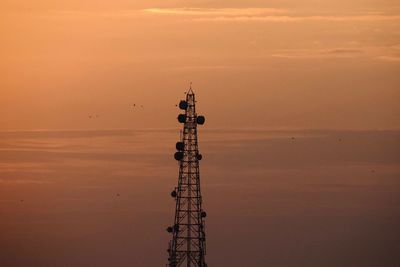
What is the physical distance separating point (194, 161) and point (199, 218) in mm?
5129

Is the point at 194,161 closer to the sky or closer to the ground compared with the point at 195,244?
closer to the sky

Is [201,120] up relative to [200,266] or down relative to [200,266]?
up

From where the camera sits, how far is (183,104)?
318ft

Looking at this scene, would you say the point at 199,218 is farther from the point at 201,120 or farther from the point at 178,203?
the point at 201,120

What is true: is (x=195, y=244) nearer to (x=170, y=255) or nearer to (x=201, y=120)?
(x=170, y=255)

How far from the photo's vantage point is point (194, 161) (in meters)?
98.8

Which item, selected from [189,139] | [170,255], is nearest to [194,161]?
[189,139]

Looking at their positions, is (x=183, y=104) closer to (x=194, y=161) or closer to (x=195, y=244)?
(x=194, y=161)

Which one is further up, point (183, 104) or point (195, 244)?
point (183, 104)

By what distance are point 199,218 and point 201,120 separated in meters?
8.74

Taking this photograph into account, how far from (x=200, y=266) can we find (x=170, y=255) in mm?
3478

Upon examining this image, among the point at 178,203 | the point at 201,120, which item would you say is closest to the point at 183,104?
the point at 201,120

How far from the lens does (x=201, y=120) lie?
96500 millimetres

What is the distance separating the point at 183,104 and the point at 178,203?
904 centimetres
